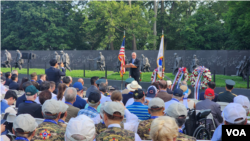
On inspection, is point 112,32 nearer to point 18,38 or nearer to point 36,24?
point 36,24

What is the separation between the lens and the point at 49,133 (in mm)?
3652

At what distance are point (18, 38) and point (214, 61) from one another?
3271 cm

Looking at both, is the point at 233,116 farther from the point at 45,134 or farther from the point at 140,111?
the point at 45,134

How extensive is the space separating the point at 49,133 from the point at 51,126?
5.3 inches

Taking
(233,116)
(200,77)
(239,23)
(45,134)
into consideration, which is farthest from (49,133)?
(239,23)

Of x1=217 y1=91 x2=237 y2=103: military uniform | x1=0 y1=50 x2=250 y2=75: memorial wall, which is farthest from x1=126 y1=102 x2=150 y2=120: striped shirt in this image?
x1=0 y1=50 x2=250 y2=75: memorial wall

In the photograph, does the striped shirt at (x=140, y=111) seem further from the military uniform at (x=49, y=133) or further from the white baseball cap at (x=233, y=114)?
the white baseball cap at (x=233, y=114)

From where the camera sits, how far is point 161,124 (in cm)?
268

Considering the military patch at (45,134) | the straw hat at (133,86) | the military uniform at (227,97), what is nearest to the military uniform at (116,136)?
the military patch at (45,134)

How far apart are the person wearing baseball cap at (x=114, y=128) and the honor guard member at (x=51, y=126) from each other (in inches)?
22.9

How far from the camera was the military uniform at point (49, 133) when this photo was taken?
3619 millimetres

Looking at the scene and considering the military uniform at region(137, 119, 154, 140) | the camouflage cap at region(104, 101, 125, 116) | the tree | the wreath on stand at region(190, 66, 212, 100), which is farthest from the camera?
the tree

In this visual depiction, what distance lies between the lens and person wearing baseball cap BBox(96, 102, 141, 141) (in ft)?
11.1

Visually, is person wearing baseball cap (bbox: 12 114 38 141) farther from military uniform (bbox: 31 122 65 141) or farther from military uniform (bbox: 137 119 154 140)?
military uniform (bbox: 137 119 154 140)
